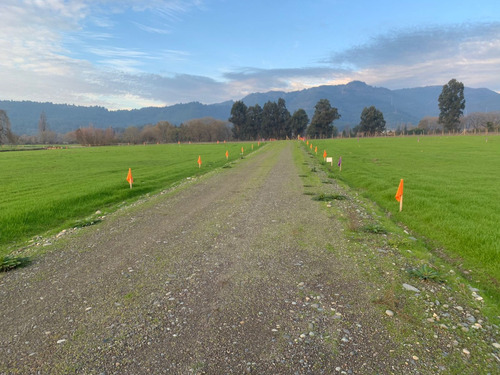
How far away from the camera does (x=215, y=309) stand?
4.64 meters

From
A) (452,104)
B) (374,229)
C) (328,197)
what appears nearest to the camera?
(374,229)

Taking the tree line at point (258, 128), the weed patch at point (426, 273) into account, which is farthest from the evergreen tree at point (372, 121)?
the weed patch at point (426, 273)

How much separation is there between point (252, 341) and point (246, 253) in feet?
9.92

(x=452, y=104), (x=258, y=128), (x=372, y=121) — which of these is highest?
(x=452, y=104)

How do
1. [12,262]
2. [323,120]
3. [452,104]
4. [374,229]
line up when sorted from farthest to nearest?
1. [323,120]
2. [452,104]
3. [374,229]
4. [12,262]

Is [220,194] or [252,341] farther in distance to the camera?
[220,194]

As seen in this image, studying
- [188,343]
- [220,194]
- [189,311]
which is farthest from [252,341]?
[220,194]

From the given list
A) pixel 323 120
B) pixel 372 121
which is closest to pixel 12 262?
pixel 323 120

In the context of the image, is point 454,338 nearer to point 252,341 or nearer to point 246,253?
point 252,341

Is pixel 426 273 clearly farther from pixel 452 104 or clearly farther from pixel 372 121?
pixel 372 121

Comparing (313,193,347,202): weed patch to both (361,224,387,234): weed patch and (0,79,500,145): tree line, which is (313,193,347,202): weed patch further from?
(0,79,500,145): tree line

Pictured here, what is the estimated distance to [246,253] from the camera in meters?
6.86

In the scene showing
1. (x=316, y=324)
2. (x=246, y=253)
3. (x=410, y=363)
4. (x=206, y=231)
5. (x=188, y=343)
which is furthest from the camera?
(x=206, y=231)

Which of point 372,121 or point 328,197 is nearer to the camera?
point 328,197
